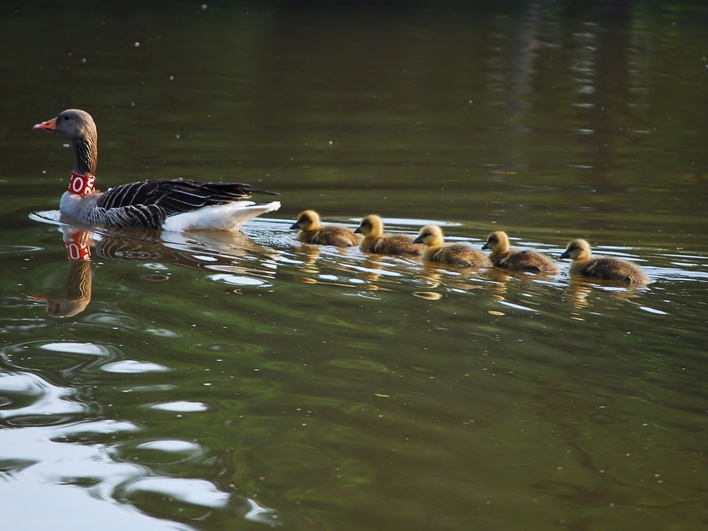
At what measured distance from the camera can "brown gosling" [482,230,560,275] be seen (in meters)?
9.70

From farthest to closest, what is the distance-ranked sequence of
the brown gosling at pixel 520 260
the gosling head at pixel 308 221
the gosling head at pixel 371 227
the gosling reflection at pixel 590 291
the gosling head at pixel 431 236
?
1. the gosling head at pixel 308 221
2. the gosling head at pixel 371 227
3. the gosling head at pixel 431 236
4. the brown gosling at pixel 520 260
5. the gosling reflection at pixel 590 291

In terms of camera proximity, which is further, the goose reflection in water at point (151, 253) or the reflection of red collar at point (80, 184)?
the reflection of red collar at point (80, 184)

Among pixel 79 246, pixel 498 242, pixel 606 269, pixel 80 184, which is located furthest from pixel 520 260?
pixel 80 184

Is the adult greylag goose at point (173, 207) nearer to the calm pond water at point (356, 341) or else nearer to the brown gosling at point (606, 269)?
the calm pond water at point (356, 341)

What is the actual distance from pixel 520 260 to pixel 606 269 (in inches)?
28.7

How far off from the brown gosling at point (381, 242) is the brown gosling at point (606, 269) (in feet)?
4.91

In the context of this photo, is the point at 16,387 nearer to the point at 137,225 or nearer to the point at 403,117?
the point at 137,225

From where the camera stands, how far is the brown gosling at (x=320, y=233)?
10773 millimetres

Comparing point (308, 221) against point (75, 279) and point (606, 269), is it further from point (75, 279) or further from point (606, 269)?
point (606, 269)

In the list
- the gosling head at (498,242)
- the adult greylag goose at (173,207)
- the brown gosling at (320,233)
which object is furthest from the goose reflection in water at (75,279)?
the gosling head at (498,242)

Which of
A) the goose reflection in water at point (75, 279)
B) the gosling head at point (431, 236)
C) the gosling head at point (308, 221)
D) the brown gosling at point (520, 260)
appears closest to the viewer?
the goose reflection in water at point (75, 279)

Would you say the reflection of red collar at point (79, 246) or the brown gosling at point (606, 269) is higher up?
the brown gosling at point (606, 269)

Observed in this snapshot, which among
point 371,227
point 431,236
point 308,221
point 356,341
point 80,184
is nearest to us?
point 356,341

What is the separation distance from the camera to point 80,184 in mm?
12344
